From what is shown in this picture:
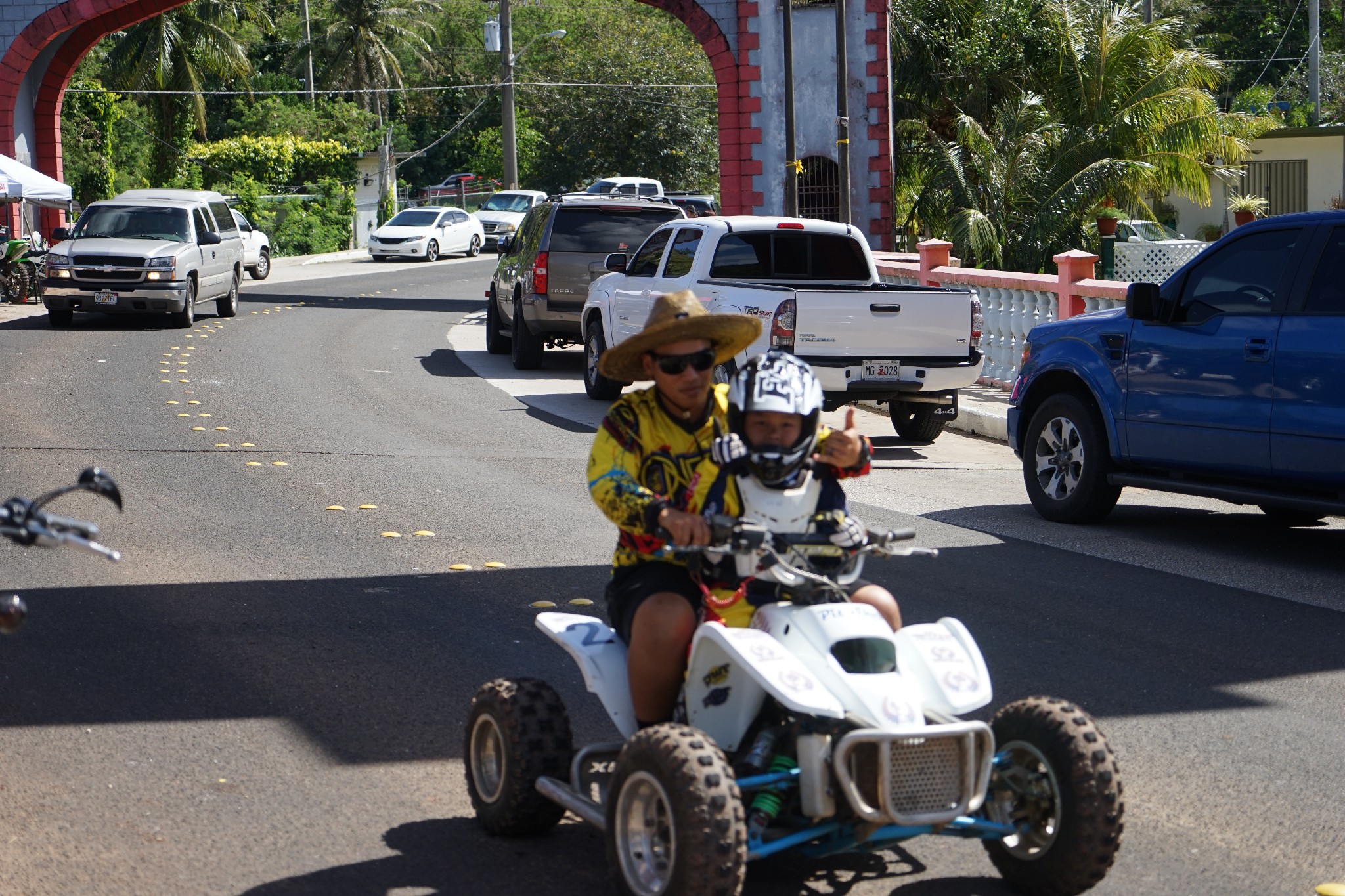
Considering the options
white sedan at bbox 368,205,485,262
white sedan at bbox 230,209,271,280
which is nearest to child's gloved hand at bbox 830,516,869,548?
white sedan at bbox 230,209,271,280

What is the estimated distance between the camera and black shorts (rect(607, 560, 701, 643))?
4430 mm

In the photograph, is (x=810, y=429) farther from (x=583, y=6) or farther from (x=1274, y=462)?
(x=583, y=6)

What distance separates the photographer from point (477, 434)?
1376 centimetres

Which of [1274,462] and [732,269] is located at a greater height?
[732,269]

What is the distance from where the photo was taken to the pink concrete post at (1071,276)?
1462 cm

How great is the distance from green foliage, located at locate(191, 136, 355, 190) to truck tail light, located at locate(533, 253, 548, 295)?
35.7 m

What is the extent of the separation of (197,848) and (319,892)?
52 cm

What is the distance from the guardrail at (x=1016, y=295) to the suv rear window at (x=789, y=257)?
3.32ft

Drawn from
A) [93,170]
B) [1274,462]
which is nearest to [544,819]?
[1274,462]

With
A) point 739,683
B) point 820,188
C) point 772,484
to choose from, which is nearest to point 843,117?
point 820,188

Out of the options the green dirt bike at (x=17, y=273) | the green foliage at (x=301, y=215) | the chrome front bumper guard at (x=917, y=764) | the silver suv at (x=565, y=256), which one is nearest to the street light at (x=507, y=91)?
the green foliage at (x=301, y=215)

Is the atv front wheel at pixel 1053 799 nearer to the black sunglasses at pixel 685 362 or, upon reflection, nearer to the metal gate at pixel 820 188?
the black sunglasses at pixel 685 362

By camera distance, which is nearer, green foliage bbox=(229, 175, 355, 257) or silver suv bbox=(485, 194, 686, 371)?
silver suv bbox=(485, 194, 686, 371)

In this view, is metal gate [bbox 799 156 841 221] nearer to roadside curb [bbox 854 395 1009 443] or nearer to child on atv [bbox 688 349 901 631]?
roadside curb [bbox 854 395 1009 443]
